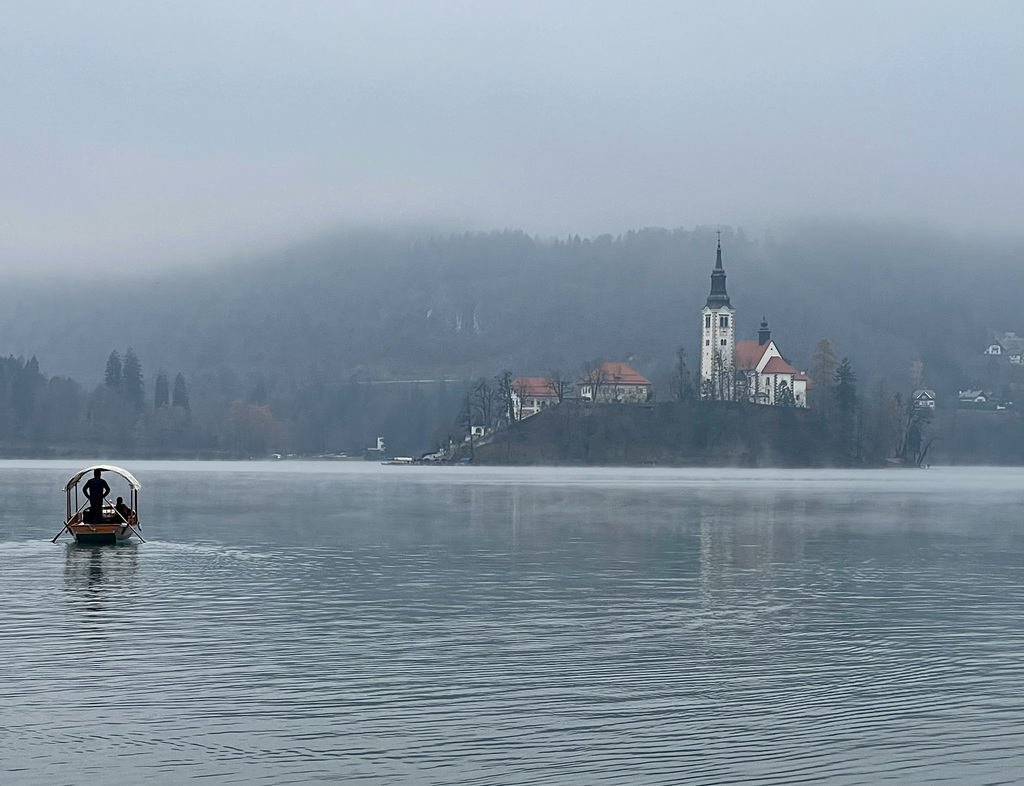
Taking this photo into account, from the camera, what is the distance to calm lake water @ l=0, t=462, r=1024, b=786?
940 inches

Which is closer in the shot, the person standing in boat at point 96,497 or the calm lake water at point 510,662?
the calm lake water at point 510,662

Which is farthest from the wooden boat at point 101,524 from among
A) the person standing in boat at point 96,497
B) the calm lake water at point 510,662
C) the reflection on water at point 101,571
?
the calm lake water at point 510,662

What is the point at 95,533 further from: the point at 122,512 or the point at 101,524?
the point at 122,512

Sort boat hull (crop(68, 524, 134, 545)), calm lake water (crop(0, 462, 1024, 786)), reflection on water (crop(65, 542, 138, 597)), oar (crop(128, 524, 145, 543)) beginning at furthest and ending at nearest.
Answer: oar (crop(128, 524, 145, 543)), boat hull (crop(68, 524, 134, 545)), reflection on water (crop(65, 542, 138, 597)), calm lake water (crop(0, 462, 1024, 786))

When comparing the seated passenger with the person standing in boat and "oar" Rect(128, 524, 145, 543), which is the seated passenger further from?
the person standing in boat

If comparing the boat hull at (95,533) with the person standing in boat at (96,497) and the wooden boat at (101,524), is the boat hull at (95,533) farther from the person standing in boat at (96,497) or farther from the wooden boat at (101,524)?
the person standing in boat at (96,497)

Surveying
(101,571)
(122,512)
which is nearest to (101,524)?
(122,512)

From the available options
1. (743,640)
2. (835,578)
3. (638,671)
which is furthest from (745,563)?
(638,671)

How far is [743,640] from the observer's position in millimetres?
37750

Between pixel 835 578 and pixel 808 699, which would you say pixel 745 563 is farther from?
pixel 808 699

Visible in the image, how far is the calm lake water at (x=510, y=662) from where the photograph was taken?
23.9m

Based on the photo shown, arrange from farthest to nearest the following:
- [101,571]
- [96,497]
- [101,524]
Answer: [96,497], [101,524], [101,571]

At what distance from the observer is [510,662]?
110ft

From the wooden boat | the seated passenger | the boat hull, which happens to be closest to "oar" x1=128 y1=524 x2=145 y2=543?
the wooden boat
